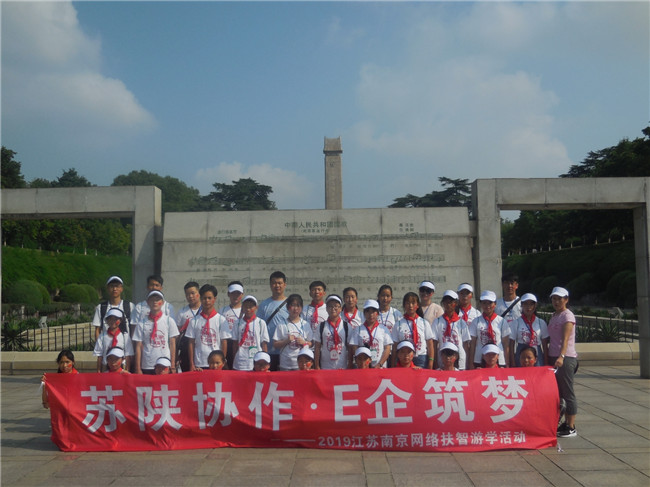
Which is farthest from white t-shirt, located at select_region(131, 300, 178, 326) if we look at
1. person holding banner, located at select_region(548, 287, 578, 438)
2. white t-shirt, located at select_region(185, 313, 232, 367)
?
person holding banner, located at select_region(548, 287, 578, 438)

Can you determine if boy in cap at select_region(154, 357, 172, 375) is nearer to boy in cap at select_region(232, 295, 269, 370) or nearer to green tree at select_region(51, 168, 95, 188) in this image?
boy in cap at select_region(232, 295, 269, 370)

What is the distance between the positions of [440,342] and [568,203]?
4698mm

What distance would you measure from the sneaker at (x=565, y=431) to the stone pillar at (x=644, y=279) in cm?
431

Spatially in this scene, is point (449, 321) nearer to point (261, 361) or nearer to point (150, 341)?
point (261, 361)

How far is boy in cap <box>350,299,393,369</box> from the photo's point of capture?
18.1ft

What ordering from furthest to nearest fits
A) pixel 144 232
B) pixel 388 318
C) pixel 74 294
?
pixel 74 294
pixel 144 232
pixel 388 318

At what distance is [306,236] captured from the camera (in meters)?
9.53

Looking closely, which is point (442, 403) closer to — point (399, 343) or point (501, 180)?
point (399, 343)

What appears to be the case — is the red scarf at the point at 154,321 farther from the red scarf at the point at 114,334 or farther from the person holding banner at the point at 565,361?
the person holding banner at the point at 565,361

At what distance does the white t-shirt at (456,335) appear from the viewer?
571 cm

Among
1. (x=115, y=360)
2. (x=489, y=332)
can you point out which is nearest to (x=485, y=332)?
(x=489, y=332)

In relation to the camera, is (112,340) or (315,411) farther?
(112,340)

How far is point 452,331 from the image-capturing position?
5711 mm

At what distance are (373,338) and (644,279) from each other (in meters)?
5.90
